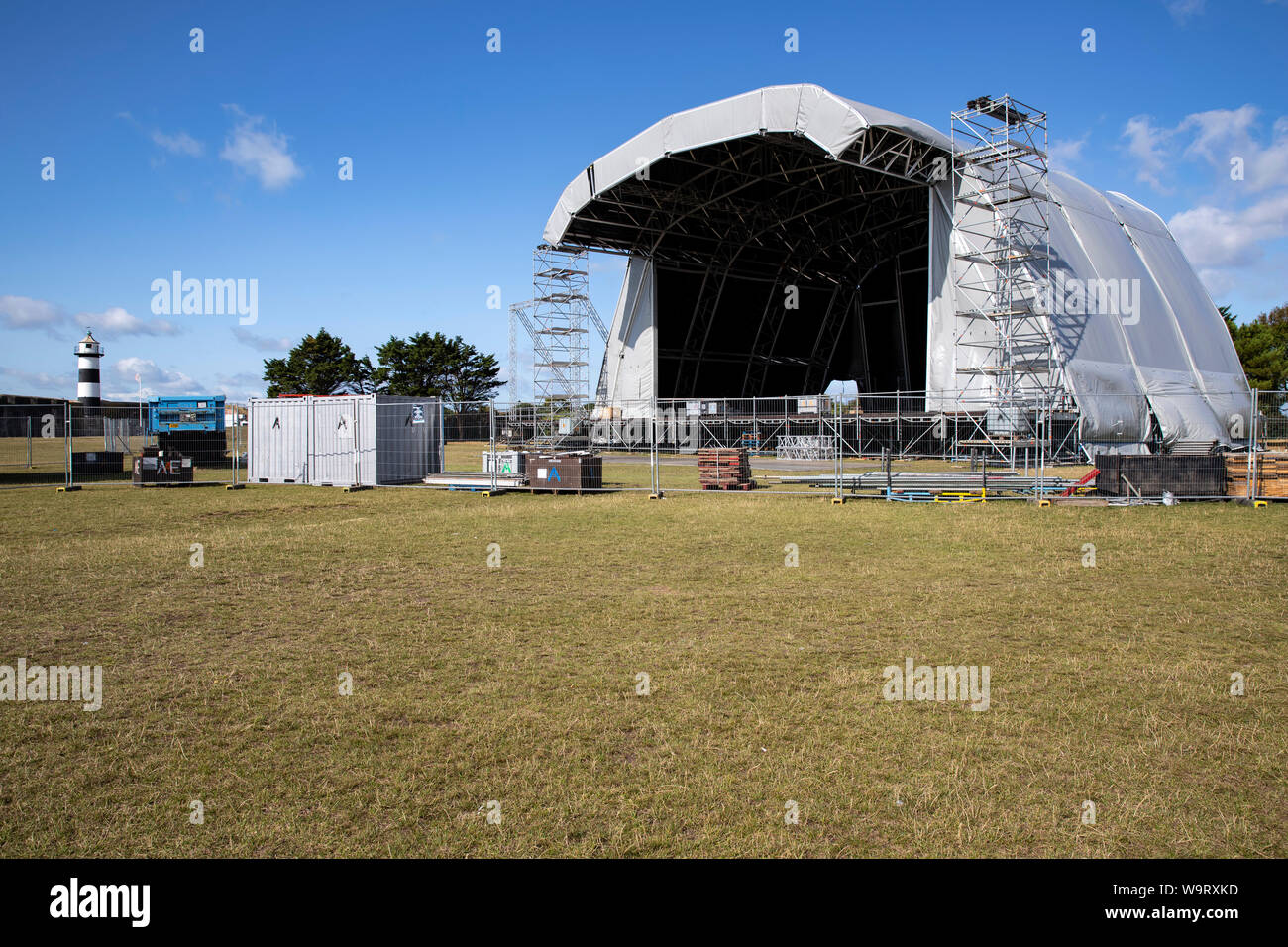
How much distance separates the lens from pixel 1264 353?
6278cm

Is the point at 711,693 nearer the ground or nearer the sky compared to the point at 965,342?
nearer the ground

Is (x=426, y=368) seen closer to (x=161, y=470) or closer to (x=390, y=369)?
(x=390, y=369)

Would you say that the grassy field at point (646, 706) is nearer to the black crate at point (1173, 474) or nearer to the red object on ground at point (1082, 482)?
the black crate at point (1173, 474)

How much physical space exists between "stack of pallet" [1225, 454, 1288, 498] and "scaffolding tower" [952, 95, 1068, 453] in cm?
1109

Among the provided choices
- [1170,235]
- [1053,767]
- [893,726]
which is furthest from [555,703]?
[1170,235]

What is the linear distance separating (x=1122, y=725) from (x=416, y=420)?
2236 centimetres

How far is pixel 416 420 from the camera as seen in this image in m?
24.6

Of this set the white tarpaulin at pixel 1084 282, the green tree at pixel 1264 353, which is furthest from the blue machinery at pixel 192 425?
the green tree at pixel 1264 353

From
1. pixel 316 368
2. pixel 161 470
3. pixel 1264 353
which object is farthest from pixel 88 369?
pixel 1264 353

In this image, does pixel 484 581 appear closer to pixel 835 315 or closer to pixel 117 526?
pixel 117 526
